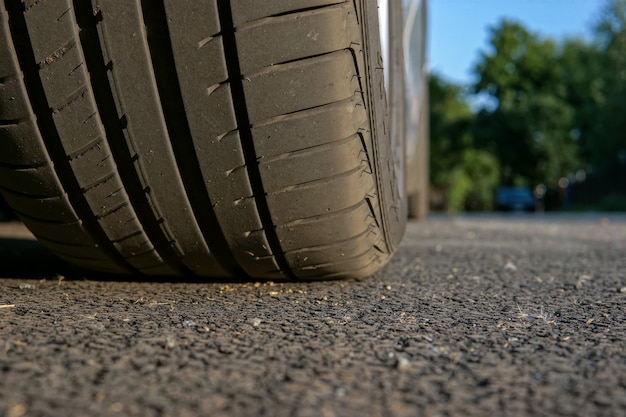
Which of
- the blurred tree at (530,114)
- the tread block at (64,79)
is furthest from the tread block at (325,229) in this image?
the blurred tree at (530,114)

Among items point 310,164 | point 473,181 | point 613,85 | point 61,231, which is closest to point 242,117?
point 310,164

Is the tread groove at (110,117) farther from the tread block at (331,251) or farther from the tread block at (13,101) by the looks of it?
the tread block at (331,251)

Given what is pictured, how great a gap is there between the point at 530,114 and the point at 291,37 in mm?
31407

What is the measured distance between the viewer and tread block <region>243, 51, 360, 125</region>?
170 centimetres

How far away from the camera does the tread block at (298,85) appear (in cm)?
170

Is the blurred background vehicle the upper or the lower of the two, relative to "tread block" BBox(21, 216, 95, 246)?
lower

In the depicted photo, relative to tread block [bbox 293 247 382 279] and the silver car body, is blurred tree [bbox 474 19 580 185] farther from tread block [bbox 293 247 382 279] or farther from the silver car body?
tread block [bbox 293 247 382 279]

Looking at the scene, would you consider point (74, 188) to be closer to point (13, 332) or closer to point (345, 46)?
point (13, 332)

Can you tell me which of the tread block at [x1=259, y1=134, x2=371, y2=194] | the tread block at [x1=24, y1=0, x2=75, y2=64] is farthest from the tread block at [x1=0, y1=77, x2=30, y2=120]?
the tread block at [x1=259, y1=134, x2=371, y2=194]

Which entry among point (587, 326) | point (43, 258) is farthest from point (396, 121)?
Answer: point (43, 258)

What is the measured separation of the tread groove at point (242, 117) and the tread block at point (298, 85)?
26 millimetres

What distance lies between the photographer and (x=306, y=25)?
1667mm

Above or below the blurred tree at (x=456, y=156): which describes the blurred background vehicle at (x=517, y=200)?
below

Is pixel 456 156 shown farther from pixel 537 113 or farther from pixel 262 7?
pixel 262 7
